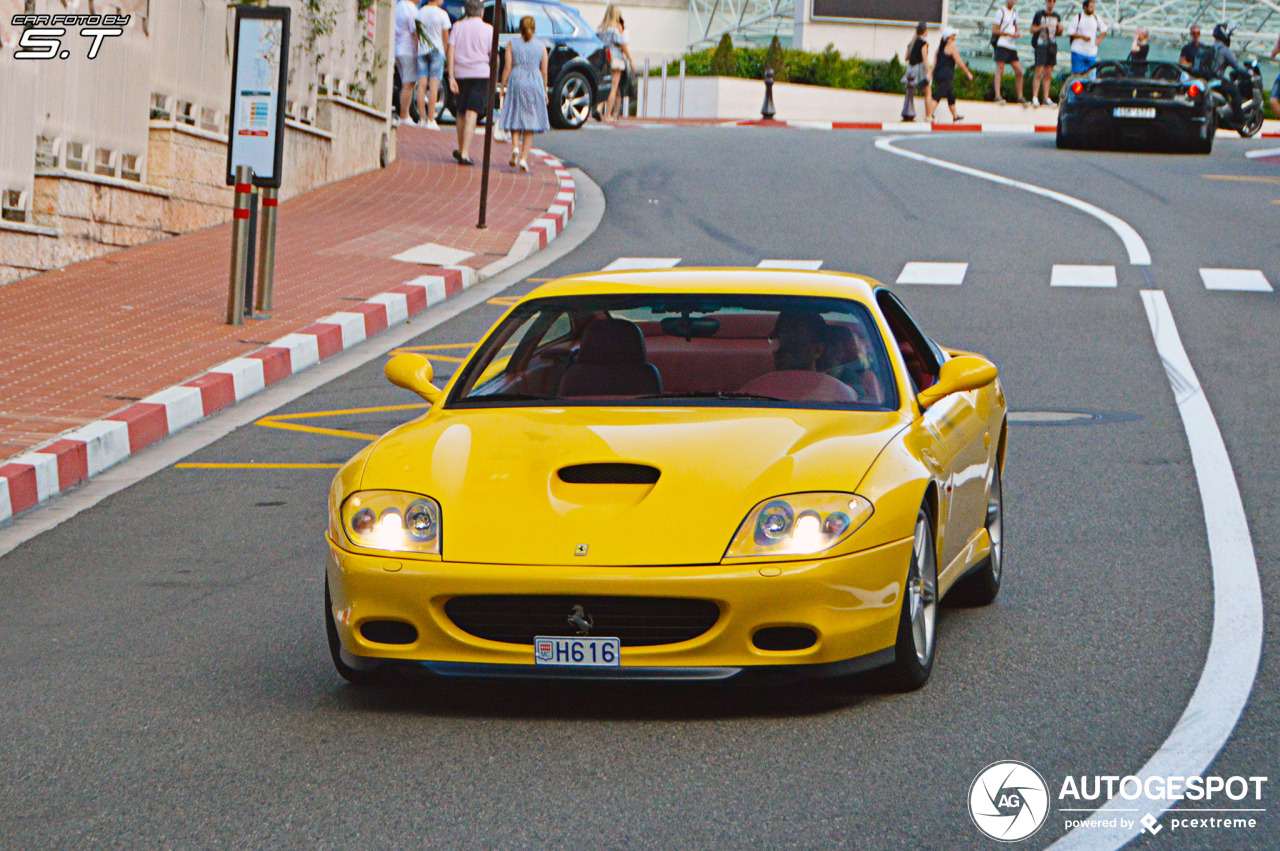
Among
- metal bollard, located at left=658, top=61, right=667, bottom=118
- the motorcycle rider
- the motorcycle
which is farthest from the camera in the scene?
metal bollard, located at left=658, top=61, right=667, bottom=118

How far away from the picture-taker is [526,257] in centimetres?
1820

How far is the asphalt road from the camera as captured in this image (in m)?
4.27

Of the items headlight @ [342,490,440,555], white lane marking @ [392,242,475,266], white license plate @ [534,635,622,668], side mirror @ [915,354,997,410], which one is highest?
side mirror @ [915,354,997,410]

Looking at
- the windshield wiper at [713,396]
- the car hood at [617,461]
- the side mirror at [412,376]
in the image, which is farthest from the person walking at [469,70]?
the car hood at [617,461]

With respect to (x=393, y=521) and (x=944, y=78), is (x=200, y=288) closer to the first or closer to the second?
(x=393, y=521)

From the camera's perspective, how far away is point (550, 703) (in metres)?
5.23

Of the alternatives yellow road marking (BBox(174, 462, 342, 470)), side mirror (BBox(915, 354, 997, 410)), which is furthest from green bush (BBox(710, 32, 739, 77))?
side mirror (BBox(915, 354, 997, 410))

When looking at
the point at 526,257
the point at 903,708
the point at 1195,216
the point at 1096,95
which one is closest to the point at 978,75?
the point at 1096,95

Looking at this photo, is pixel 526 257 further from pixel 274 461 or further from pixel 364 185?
pixel 274 461

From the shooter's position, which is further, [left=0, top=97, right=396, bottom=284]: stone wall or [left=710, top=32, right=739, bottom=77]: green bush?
[left=710, top=32, right=739, bottom=77]: green bush

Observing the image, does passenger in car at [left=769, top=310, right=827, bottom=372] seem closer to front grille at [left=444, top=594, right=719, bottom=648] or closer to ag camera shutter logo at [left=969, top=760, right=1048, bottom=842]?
front grille at [left=444, top=594, right=719, bottom=648]

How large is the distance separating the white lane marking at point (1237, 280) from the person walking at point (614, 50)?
17.7 meters

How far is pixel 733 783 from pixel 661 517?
2.55ft

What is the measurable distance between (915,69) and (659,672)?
38.1m
